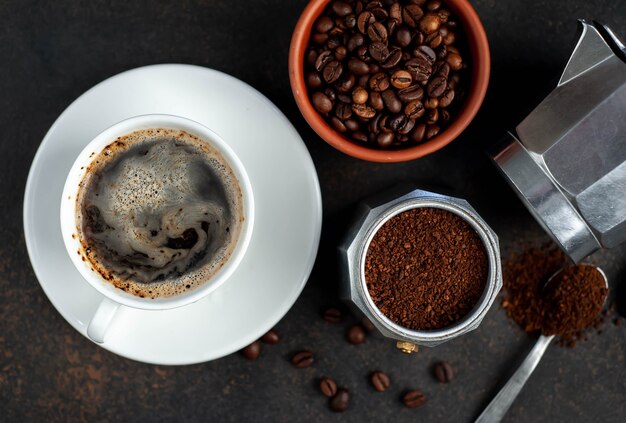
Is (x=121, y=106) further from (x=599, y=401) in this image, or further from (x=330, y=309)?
(x=599, y=401)

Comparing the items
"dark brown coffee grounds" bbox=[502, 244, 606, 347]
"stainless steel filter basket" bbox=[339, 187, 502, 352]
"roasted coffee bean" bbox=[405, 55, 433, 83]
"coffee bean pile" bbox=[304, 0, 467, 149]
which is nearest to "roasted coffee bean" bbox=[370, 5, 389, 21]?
"coffee bean pile" bbox=[304, 0, 467, 149]

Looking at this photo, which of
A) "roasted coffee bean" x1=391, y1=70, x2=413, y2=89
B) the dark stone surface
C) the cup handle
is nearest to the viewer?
the cup handle

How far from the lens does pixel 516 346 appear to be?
150 centimetres

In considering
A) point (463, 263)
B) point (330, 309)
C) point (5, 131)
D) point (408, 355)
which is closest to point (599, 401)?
point (408, 355)

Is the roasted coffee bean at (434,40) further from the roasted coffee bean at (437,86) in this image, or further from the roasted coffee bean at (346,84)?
the roasted coffee bean at (346,84)

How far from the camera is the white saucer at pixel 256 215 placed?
3.98 ft

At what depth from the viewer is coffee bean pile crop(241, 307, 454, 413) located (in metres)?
1.45

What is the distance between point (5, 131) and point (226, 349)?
71 centimetres

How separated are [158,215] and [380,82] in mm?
503

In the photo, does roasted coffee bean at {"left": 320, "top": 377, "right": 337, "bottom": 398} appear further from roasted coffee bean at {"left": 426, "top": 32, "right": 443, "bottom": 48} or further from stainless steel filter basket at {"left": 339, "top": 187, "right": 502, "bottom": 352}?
roasted coffee bean at {"left": 426, "top": 32, "right": 443, "bottom": 48}

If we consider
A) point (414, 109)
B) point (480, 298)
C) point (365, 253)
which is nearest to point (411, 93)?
point (414, 109)

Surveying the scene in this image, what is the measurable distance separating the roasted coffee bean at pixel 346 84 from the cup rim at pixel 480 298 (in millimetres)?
250

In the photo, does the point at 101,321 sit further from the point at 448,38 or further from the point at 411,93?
the point at 448,38

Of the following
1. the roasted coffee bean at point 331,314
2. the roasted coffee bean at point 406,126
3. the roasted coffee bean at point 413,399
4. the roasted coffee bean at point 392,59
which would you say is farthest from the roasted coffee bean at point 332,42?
the roasted coffee bean at point 413,399
